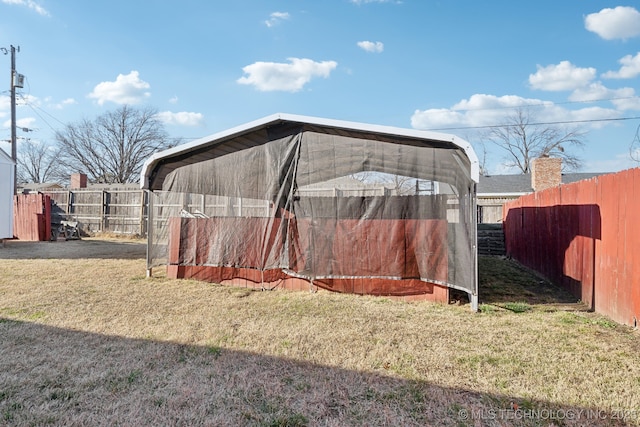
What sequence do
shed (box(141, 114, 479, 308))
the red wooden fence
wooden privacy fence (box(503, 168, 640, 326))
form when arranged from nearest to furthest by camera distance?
wooden privacy fence (box(503, 168, 640, 326)) → shed (box(141, 114, 479, 308)) → the red wooden fence

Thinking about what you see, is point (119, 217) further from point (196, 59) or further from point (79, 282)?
point (79, 282)

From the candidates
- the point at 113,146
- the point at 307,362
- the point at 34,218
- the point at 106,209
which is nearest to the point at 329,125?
the point at 307,362

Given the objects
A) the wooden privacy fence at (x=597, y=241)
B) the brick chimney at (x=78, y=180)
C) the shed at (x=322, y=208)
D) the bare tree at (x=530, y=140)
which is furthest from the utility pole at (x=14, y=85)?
the bare tree at (x=530, y=140)

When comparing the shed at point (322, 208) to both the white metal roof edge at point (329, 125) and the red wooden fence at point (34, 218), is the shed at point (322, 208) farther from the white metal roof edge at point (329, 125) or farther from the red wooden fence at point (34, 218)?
the red wooden fence at point (34, 218)

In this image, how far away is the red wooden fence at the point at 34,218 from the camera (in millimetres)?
12961

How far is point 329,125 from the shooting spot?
16.7ft

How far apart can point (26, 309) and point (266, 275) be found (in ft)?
10.2

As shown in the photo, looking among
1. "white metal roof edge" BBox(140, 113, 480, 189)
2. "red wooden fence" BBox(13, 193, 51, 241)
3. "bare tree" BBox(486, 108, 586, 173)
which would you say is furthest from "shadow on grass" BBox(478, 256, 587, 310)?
→ "bare tree" BBox(486, 108, 586, 173)

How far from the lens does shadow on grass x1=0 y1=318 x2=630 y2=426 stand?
2.07 m

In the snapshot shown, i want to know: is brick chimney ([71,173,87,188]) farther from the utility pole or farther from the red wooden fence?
the red wooden fence

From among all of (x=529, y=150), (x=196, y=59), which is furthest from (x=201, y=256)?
(x=529, y=150)

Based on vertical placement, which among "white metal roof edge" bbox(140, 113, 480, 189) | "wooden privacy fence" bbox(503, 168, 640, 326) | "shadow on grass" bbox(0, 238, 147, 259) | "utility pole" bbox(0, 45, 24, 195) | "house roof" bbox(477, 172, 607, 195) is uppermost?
"utility pole" bbox(0, 45, 24, 195)

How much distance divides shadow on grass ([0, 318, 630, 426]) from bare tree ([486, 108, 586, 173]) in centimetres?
3209

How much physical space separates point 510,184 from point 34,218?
72.7ft
